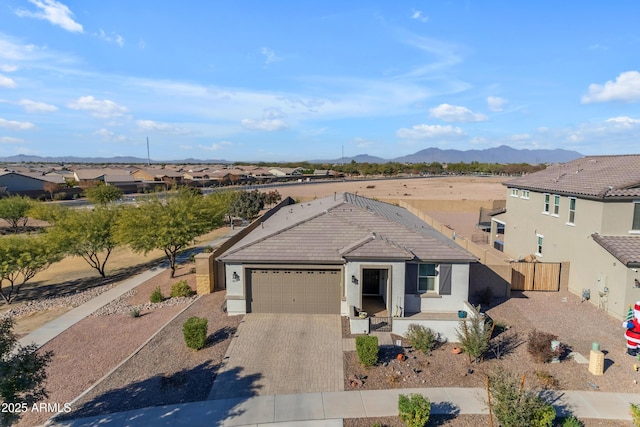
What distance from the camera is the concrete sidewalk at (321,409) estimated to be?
33.8 feet

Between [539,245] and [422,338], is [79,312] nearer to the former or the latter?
[422,338]

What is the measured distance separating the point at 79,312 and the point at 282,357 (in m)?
13.5

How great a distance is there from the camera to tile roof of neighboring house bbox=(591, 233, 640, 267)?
16025 millimetres

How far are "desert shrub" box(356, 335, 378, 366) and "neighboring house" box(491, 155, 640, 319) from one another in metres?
12.2

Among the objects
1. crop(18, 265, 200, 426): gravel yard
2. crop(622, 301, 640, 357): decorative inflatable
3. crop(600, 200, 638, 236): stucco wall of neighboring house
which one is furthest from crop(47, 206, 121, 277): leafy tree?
crop(600, 200, 638, 236): stucco wall of neighboring house

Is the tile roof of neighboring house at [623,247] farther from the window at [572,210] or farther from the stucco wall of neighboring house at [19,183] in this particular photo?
the stucco wall of neighboring house at [19,183]

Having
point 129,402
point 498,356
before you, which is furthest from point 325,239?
point 129,402

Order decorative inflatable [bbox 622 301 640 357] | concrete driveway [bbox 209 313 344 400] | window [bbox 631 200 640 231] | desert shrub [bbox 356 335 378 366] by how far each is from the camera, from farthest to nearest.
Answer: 1. window [bbox 631 200 640 231]
2. decorative inflatable [bbox 622 301 640 357]
3. desert shrub [bbox 356 335 378 366]
4. concrete driveway [bbox 209 313 344 400]

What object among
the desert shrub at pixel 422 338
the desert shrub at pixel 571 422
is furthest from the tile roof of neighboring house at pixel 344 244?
the desert shrub at pixel 571 422

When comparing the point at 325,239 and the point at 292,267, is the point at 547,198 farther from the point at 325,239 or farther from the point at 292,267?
the point at 292,267

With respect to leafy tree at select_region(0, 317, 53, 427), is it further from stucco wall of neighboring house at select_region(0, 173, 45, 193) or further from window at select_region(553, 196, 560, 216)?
stucco wall of neighboring house at select_region(0, 173, 45, 193)

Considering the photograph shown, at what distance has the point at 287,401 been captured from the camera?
11141 mm

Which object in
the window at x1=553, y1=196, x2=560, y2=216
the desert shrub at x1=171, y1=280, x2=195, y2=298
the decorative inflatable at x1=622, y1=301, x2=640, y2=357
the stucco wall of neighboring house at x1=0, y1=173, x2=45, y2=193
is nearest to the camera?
the decorative inflatable at x1=622, y1=301, x2=640, y2=357

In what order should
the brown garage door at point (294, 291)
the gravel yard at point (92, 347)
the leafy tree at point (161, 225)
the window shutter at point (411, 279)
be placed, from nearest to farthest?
the gravel yard at point (92, 347)
the window shutter at point (411, 279)
the brown garage door at point (294, 291)
the leafy tree at point (161, 225)
